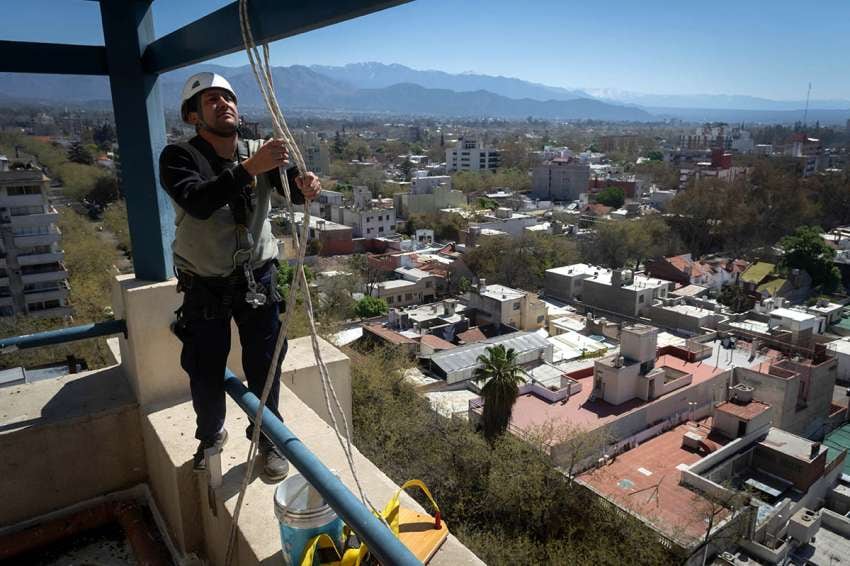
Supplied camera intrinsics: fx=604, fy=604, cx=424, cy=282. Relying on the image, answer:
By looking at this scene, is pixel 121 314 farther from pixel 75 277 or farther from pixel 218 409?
pixel 75 277

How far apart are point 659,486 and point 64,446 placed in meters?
8.61

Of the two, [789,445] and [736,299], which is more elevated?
[789,445]

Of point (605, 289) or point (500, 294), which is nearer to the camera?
point (500, 294)

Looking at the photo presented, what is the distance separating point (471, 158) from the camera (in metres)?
58.8

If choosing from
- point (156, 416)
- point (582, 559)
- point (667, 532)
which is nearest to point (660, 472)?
point (667, 532)

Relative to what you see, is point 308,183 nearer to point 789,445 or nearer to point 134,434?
point 134,434

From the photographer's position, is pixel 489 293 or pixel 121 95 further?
pixel 489 293

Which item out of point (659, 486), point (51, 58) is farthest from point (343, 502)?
point (659, 486)

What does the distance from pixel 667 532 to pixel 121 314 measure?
7524 millimetres

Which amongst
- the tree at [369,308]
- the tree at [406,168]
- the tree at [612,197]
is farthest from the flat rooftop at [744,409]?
the tree at [406,168]

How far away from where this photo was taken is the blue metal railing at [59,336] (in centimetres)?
212

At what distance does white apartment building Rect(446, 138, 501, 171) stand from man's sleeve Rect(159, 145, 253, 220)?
57.7 meters

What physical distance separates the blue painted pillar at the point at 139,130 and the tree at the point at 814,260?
27344mm

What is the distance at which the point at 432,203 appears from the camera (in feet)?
115
